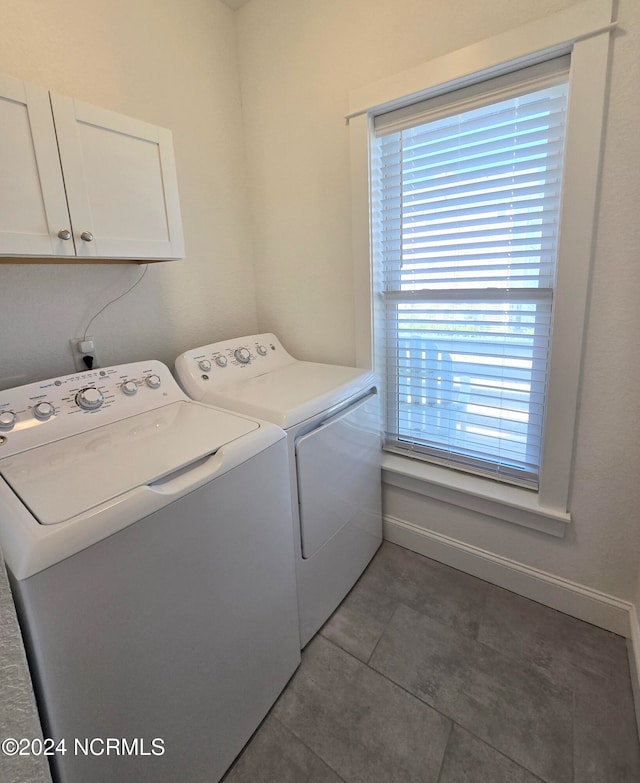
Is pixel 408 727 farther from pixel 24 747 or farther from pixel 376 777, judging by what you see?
pixel 24 747

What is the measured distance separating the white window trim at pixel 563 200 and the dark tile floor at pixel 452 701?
1.43 ft

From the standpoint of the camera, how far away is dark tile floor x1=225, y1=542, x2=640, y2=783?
3.66 ft

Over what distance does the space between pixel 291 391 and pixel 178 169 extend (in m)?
1.14

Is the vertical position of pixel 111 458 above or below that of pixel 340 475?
above

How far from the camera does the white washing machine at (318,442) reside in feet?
4.51

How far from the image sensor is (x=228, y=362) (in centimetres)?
177

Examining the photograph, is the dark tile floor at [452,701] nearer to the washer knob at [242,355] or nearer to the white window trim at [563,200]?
the white window trim at [563,200]

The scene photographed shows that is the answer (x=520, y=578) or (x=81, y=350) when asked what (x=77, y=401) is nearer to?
(x=81, y=350)

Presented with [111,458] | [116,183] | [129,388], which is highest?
[116,183]

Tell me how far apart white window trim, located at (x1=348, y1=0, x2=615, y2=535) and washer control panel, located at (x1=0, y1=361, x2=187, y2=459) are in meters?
0.95

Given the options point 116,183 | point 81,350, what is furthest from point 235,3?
point 81,350

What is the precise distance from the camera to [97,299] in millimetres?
1551

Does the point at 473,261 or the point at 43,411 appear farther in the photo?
the point at 473,261

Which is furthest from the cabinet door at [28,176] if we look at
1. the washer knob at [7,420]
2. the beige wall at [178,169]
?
the washer knob at [7,420]
